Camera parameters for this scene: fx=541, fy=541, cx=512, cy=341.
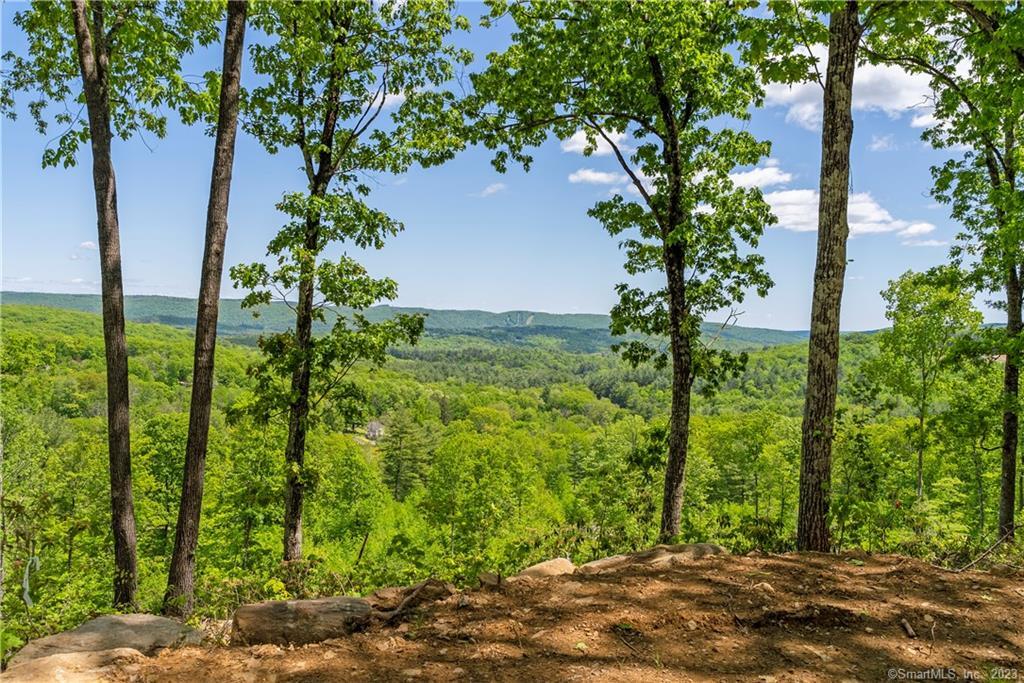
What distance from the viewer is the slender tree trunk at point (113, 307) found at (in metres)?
6.36

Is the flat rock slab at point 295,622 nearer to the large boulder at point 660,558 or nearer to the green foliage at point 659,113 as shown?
the large boulder at point 660,558

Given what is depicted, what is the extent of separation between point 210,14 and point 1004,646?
407 inches

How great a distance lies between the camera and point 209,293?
6.19 m

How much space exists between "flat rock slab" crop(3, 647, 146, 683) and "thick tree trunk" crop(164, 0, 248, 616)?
298cm

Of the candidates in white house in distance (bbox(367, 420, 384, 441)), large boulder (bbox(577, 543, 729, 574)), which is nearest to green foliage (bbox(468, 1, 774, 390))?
large boulder (bbox(577, 543, 729, 574))

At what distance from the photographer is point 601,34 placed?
741 centimetres

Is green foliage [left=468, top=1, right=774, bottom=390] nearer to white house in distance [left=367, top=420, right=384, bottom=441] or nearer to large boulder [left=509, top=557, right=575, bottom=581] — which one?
large boulder [left=509, top=557, right=575, bottom=581]

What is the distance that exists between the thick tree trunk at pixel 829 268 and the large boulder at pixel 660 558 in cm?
105

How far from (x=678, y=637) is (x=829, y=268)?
4157 millimetres

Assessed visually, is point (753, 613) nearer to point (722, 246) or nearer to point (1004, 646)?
point (1004, 646)

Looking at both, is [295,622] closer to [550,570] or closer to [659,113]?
[550,570]

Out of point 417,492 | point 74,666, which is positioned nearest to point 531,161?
point 74,666

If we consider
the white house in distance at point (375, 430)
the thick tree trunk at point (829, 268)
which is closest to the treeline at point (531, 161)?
the thick tree trunk at point (829, 268)

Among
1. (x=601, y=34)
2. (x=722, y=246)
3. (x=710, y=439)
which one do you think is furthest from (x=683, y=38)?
(x=710, y=439)
